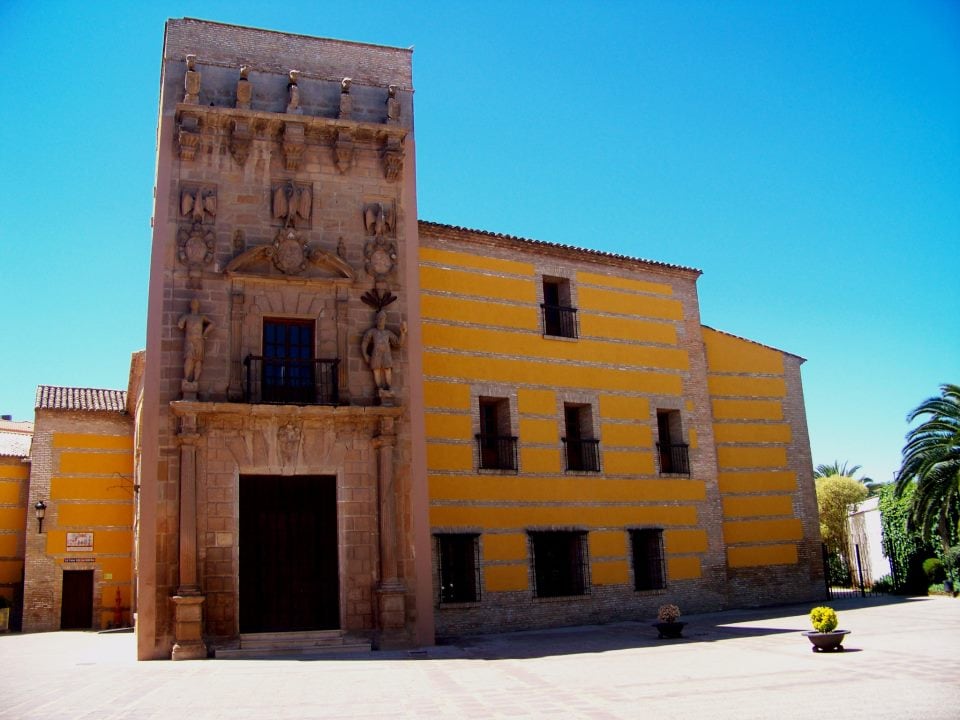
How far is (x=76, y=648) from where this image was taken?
16.8 metres

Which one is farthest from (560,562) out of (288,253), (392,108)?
(392,108)

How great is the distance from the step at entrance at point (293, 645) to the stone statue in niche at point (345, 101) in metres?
9.89

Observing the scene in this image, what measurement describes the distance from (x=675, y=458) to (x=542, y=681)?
38.8ft

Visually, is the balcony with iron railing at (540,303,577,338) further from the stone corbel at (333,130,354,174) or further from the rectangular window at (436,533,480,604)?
the stone corbel at (333,130,354,174)

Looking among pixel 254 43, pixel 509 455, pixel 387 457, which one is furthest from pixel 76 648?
pixel 254 43

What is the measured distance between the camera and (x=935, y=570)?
24422 mm

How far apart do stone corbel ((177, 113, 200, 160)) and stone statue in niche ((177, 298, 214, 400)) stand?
9.57ft

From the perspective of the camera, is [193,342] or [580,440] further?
[580,440]

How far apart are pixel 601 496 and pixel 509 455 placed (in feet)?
8.73

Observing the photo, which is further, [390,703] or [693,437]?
[693,437]

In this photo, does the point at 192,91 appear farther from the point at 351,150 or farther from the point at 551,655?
the point at 551,655

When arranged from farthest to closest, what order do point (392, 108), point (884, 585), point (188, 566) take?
point (884, 585), point (392, 108), point (188, 566)

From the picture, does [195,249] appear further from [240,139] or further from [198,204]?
[240,139]

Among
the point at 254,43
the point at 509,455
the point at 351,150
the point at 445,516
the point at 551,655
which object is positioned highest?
the point at 254,43
